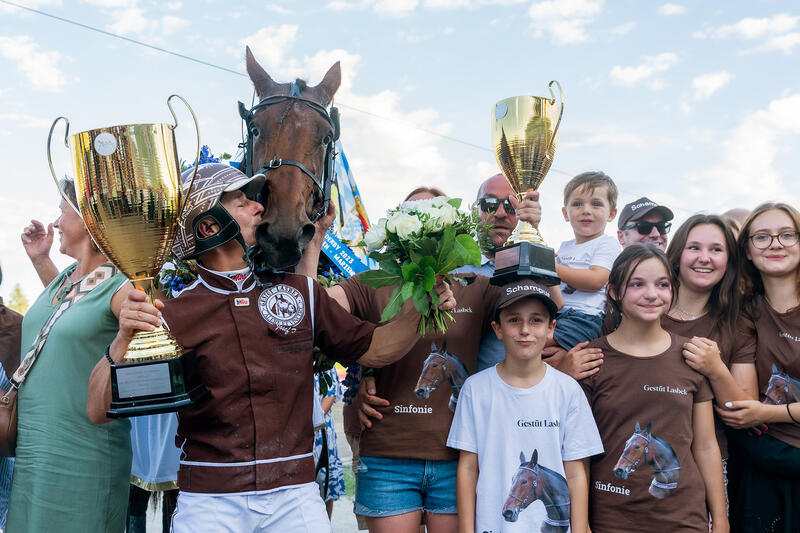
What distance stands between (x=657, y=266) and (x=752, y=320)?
0.66 m

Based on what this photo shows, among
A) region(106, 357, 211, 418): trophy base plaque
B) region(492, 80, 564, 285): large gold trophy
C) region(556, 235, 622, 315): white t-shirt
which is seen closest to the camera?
region(106, 357, 211, 418): trophy base plaque

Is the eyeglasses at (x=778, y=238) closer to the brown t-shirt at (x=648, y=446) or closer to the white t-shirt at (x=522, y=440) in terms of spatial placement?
the brown t-shirt at (x=648, y=446)

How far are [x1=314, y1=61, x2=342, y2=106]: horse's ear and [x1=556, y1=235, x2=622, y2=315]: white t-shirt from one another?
186cm

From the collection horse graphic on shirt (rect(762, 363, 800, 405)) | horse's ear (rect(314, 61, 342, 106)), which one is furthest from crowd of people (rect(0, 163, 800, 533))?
horse's ear (rect(314, 61, 342, 106))

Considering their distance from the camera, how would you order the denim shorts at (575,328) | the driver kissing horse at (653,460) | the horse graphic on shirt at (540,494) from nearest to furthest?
the horse graphic on shirt at (540,494) < the driver kissing horse at (653,460) < the denim shorts at (575,328)

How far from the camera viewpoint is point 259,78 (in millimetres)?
3441

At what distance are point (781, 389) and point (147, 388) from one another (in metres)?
2.96

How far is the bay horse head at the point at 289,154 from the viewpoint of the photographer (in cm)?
253

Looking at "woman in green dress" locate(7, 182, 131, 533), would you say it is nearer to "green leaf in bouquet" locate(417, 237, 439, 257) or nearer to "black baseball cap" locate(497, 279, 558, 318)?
"green leaf in bouquet" locate(417, 237, 439, 257)

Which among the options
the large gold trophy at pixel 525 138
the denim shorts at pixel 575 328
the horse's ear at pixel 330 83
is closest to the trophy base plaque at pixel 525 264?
the large gold trophy at pixel 525 138

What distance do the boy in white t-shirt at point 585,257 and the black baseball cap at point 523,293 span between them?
589mm

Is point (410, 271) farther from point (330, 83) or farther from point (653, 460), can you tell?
point (330, 83)

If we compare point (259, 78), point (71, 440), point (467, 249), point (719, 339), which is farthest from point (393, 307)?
point (719, 339)

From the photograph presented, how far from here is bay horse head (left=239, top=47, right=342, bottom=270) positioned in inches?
99.7
